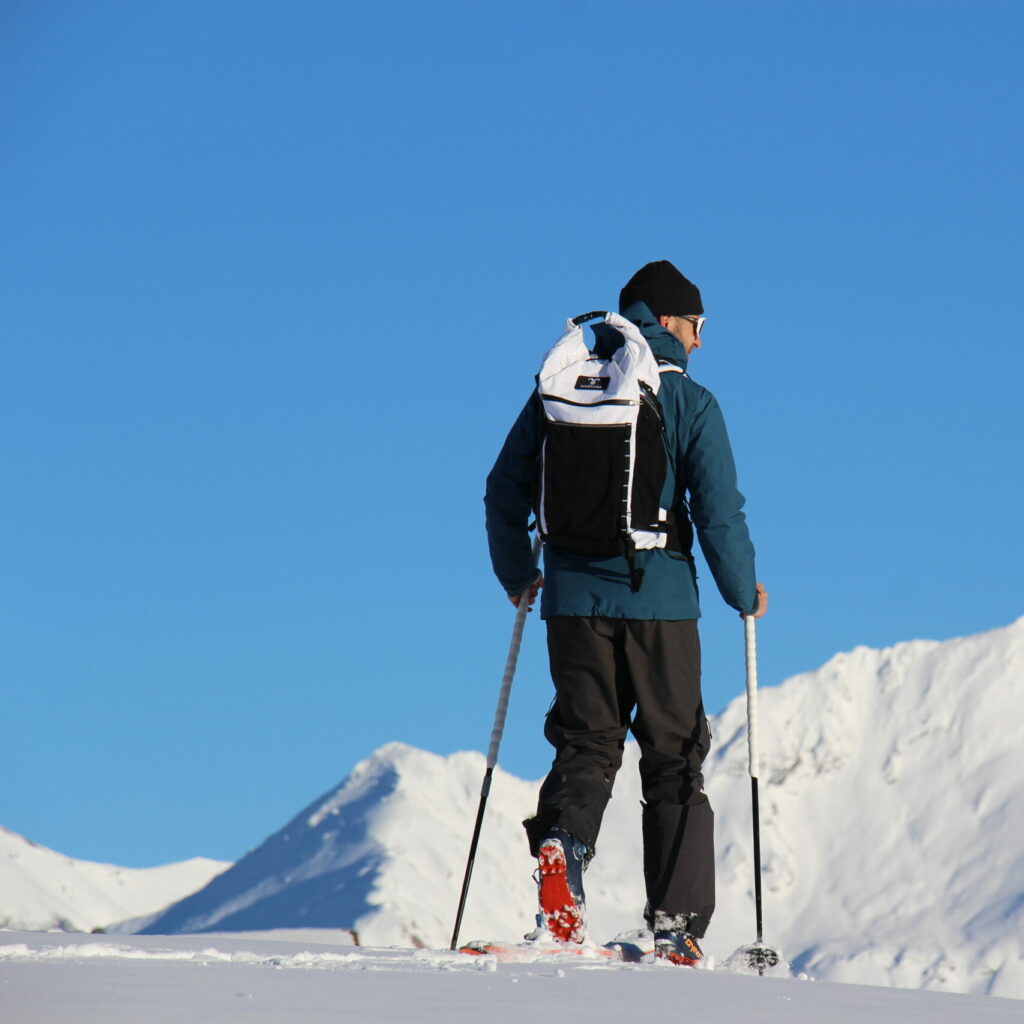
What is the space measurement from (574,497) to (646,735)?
1.10 metres

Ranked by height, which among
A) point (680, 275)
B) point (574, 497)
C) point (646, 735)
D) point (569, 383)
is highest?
point (680, 275)

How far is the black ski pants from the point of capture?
755cm

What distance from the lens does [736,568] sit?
25.7ft

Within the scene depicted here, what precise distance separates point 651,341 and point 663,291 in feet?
1.07

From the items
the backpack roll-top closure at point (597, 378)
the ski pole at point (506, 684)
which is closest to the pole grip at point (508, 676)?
the ski pole at point (506, 684)

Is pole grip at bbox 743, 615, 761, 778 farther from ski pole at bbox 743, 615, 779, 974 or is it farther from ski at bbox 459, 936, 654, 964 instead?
ski at bbox 459, 936, 654, 964

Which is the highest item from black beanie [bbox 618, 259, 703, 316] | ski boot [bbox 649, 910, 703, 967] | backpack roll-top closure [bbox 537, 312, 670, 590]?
black beanie [bbox 618, 259, 703, 316]

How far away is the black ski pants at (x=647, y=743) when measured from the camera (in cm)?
755

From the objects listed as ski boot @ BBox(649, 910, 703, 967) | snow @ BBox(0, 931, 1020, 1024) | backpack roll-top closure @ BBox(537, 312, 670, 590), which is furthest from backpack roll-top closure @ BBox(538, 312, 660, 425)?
snow @ BBox(0, 931, 1020, 1024)

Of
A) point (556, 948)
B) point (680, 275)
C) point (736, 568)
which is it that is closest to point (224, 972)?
point (556, 948)

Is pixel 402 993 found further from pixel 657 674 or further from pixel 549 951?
pixel 657 674

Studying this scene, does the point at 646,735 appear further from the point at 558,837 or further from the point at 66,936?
the point at 66,936

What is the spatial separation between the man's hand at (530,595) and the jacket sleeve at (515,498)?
1.9 inches

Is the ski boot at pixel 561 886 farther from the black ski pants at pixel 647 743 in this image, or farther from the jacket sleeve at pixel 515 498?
the jacket sleeve at pixel 515 498
